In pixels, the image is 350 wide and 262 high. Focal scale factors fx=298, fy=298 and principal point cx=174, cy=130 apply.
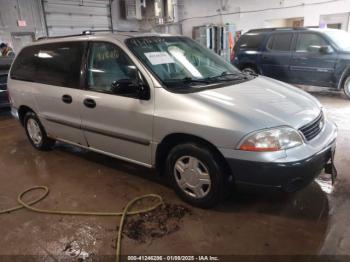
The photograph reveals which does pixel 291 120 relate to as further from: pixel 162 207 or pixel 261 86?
pixel 162 207

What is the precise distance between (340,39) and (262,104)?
17.2 feet

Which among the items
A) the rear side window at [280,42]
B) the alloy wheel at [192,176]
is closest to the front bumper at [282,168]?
the alloy wheel at [192,176]

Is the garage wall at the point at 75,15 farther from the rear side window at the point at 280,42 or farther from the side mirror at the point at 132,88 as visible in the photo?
the side mirror at the point at 132,88

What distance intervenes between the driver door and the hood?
1.90 feet

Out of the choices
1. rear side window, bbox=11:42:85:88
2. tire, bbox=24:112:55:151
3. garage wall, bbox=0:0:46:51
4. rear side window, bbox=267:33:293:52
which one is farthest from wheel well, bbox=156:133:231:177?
garage wall, bbox=0:0:46:51

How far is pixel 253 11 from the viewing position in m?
10.0

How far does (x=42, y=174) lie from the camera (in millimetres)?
3402

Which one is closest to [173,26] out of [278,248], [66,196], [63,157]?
[63,157]

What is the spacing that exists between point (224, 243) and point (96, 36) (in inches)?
87.5

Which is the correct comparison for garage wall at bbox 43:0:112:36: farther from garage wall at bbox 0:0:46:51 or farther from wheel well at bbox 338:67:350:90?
wheel well at bbox 338:67:350:90

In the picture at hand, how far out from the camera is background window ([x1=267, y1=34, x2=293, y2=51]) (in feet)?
22.5

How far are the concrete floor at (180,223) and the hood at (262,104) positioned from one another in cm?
70

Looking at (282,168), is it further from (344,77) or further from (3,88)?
(3,88)

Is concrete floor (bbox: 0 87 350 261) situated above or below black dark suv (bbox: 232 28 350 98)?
below
